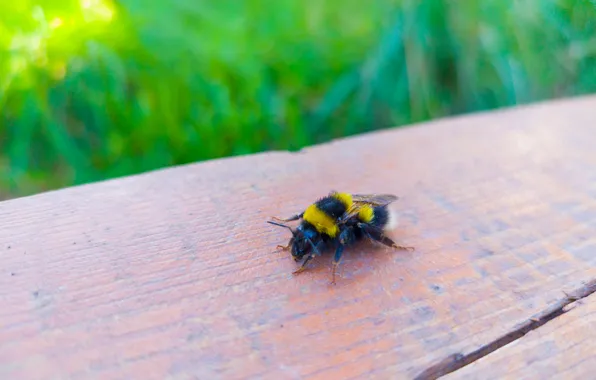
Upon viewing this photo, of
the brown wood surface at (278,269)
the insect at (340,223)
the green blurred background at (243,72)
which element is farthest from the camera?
the green blurred background at (243,72)

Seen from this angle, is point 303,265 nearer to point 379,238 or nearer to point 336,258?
point 336,258

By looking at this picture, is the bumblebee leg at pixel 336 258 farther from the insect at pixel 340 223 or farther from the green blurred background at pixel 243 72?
the green blurred background at pixel 243 72

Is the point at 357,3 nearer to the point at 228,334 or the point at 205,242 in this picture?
the point at 205,242

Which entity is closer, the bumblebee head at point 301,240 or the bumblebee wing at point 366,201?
the bumblebee head at point 301,240

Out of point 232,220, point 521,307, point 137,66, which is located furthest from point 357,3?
point 521,307

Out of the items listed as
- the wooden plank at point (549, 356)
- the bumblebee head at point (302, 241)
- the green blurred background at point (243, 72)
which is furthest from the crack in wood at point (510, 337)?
the green blurred background at point (243, 72)
